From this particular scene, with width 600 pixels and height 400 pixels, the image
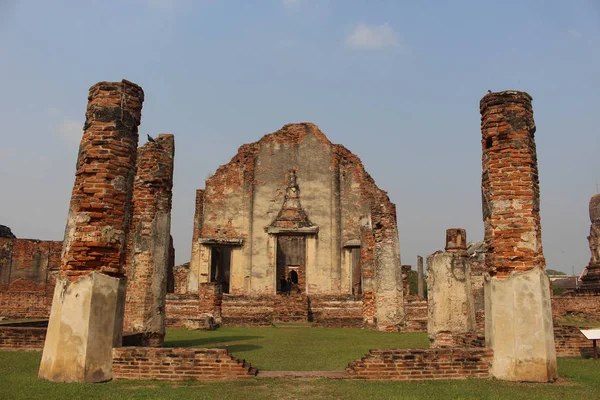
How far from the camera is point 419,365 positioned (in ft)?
23.1

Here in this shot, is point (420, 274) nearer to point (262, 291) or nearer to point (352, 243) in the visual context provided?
point (352, 243)

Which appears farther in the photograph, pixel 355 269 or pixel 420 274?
pixel 420 274

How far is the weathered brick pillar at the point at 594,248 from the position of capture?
25.3 meters

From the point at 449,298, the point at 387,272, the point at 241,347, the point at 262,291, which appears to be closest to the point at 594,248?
the point at 262,291

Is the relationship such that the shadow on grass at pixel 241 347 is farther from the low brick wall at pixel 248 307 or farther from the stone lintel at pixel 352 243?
the stone lintel at pixel 352 243

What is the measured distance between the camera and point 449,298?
11.8 metres

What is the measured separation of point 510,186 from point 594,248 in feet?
90.3

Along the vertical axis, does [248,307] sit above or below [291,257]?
below

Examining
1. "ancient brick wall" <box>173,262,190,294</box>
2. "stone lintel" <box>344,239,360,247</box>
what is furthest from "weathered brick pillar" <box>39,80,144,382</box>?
"ancient brick wall" <box>173,262,190,294</box>

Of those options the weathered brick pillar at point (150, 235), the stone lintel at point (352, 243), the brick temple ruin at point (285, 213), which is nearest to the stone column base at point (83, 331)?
the weathered brick pillar at point (150, 235)

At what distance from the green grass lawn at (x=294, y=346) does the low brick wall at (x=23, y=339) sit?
278 cm

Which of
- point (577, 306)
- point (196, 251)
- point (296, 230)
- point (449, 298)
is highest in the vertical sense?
point (296, 230)

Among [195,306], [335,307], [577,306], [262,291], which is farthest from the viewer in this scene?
[262,291]

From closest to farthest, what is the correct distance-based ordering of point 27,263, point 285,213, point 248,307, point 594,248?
point 248,307 < point 285,213 < point 27,263 < point 594,248
